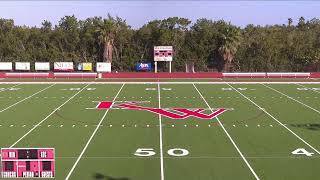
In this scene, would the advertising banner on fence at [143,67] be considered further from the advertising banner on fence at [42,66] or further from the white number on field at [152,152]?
the white number on field at [152,152]

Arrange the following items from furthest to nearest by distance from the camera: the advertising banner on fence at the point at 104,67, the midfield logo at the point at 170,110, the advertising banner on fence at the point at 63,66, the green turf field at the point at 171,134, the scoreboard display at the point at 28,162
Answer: the advertising banner on fence at the point at 63,66 → the advertising banner on fence at the point at 104,67 → the midfield logo at the point at 170,110 → the green turf field at the point at 171,134 → the scoreboard display at the point at 28,162

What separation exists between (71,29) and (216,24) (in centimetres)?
2209

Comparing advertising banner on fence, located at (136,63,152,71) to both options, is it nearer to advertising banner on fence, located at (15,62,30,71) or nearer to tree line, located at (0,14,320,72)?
tree line, located at (0,14,320,72)

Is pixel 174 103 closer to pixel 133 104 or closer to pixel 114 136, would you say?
pixel 133 104

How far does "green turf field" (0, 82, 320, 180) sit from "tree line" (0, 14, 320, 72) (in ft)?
87.4

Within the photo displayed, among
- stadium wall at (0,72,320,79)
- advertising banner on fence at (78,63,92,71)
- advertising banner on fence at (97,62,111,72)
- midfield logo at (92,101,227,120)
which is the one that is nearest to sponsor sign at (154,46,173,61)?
stadium wall at (0,72,320,79)

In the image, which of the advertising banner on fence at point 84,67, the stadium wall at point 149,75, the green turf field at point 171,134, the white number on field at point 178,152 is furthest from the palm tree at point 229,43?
the white number on field at point 178,152

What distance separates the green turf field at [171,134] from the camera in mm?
16953

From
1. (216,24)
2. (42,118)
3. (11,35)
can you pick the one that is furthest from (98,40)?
(42,118)

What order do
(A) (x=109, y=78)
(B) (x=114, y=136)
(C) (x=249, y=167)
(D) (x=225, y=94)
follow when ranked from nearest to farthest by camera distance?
(C) (x=249, y=167) < (B) (x=114, y=136) < (D) (x=225, y=94) < (A) (x=109, y=78)

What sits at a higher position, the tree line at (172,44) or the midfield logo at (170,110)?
the tree line at (172,44)

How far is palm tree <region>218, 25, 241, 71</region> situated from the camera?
63750mm

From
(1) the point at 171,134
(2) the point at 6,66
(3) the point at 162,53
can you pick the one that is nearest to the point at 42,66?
(2) the point at 6,66

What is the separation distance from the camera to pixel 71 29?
74.3 m
